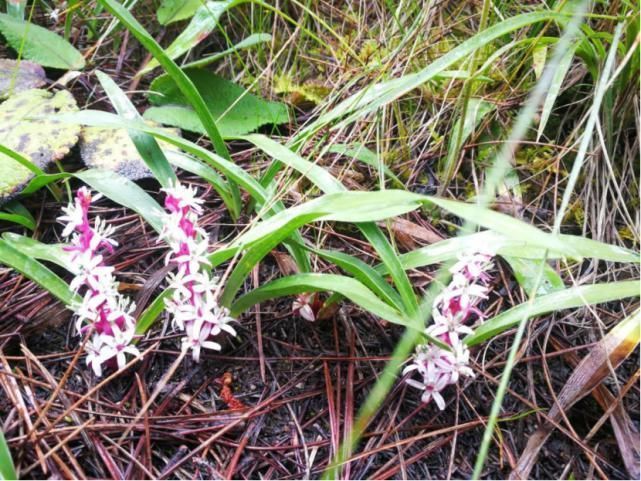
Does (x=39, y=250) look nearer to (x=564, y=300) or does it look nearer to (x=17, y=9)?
(x=17, y=9)

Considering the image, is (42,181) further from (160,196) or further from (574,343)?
(574,343)

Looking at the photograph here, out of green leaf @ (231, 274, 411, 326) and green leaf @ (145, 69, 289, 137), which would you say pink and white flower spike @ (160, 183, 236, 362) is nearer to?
green leaf @ (231, 274, 411, 326)

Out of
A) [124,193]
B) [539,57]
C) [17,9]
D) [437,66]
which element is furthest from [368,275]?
[17,9]

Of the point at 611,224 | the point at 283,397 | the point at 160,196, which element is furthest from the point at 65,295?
the point at 611,224

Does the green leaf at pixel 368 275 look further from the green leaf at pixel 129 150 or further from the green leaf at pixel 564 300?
the green leaf at pixel 129 150

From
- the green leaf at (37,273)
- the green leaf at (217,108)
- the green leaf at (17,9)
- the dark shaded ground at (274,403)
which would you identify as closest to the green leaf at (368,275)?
the dark shaded ground at (274,403)

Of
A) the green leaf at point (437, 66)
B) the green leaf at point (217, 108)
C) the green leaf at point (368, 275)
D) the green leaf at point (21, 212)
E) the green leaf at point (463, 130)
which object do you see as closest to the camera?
the green leaf at point (368, 275)

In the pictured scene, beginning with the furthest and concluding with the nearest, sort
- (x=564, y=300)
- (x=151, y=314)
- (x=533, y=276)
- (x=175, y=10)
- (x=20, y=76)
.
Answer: (x=175, y=10) → (x=20, y=76) → (x=533, y=276) → (x=151, y=314) → (x=564, y=300)
